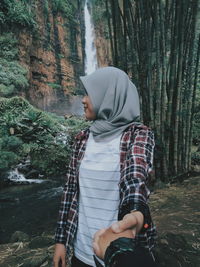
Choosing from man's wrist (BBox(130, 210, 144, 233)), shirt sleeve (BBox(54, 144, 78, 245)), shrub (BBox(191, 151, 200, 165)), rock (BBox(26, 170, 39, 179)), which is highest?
man's wrist (BBox(130, 210, 144, 233))

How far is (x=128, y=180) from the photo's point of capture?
0.74 meters

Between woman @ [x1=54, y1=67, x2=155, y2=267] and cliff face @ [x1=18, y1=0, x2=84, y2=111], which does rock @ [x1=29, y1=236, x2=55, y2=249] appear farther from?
cliff face @ [x1=18, y1=0, x2=84, y2=111]

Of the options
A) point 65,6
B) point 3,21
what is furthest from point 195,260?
point 65,6

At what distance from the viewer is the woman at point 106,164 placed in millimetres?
772

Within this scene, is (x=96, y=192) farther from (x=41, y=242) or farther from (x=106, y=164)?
(x=41, y=242)

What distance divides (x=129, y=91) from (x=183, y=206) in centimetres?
208

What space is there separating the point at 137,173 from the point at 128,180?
3 centimetres

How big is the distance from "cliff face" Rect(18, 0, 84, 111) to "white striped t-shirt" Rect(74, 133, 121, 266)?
11803 millimetres

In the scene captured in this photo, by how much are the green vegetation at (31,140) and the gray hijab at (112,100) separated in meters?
4.87

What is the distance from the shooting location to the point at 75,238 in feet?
3.06

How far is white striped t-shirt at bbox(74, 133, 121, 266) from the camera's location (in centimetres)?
84

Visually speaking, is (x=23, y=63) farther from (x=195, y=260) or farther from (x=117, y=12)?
(x=195, y=260)

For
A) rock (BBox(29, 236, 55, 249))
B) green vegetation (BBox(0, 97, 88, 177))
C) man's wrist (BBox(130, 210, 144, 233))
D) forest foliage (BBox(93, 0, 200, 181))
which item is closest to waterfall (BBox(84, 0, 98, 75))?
green vegetation (BBox(0, 97, 88, 177))

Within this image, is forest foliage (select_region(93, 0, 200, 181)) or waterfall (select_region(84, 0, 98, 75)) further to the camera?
waterfall (select_region(84, 0, 98, 75))
